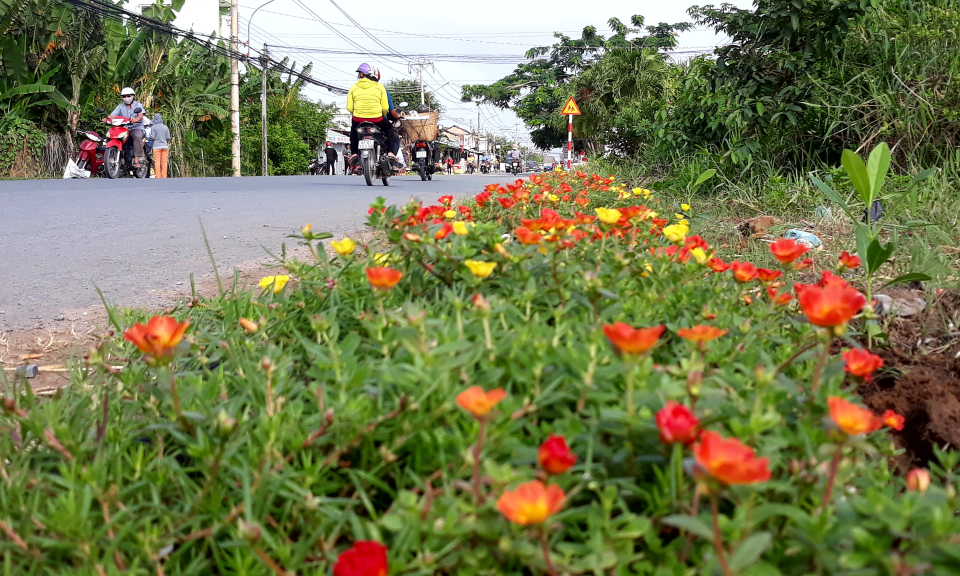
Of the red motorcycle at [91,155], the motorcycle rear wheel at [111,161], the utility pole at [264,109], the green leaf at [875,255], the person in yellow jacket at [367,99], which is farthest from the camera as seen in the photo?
the utility pole at [264,109]

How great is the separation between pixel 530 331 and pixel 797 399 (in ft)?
1.43

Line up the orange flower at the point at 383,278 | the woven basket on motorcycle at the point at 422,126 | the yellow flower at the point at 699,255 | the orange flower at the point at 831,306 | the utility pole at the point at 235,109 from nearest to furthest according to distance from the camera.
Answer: the orange flower at the point at 831,306, the orange flower at the point at 383,278, the yellow flower at the point at 699,255, the woven basket on motorcycle at the point at 422,126, the utility pole at the point at 235,109

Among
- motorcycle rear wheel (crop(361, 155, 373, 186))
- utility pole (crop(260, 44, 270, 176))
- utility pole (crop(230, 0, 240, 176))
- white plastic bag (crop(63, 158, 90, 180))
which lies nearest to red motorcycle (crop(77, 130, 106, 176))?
white plastic bag (crop(63, 158, 90, 180))

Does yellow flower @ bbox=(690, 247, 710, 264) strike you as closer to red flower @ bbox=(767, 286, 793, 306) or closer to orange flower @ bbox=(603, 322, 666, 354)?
red flower @ bbox=(767, 286, 793, 306)

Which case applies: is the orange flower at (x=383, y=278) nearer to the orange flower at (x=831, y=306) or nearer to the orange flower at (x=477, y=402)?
the orange flower at (x=477, y=402)

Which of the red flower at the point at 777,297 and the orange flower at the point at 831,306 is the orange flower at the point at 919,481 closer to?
the orange flower at the point at 831,306

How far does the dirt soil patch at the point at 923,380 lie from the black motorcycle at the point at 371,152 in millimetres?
8510

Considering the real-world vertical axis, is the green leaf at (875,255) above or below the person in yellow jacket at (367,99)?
below

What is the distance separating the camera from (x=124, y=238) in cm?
377

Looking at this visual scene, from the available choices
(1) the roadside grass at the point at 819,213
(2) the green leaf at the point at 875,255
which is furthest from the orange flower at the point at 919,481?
(1) the roadside grass at the point at 819,213

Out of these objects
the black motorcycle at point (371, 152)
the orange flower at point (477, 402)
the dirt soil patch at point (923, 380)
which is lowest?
the dirt soil patch at point (923, 380)

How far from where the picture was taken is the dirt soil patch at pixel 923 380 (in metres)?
1.35

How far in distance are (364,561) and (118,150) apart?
1344 cm

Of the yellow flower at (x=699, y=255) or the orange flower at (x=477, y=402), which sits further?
the yellow flower at (x=699, y=255)
